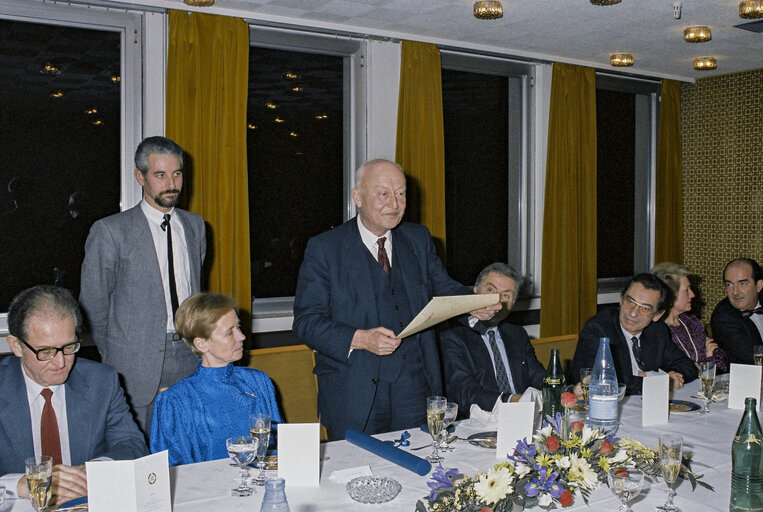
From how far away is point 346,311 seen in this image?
301cm

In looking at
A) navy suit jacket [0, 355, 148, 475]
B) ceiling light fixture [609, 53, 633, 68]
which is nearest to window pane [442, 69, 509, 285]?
ceiling light fixture [609, 53, 633, 68]

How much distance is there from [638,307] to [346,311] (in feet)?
5.25

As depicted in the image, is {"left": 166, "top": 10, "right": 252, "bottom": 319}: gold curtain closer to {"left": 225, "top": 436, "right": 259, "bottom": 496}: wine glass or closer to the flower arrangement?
{"left": 225, "top": 436, "right": 259, "bottom": 496}: wine glass

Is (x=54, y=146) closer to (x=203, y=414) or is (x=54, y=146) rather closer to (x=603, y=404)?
(x=203, y=414)

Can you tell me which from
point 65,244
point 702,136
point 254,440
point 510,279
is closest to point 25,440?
point 254,440

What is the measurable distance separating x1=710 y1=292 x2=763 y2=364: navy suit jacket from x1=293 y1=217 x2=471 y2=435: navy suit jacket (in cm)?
231

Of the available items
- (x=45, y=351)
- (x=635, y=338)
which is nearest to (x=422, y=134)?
(x=635, y=338)

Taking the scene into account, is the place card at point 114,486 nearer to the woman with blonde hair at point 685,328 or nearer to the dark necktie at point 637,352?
the dark necktie at point 637,352

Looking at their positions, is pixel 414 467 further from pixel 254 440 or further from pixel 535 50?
pixel 535 50

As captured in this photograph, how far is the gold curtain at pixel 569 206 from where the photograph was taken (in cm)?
657

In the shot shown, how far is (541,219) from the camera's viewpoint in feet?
21.9

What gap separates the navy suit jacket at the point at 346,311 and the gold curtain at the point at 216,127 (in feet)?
6.67

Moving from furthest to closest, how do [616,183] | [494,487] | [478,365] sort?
1. [616,183]
2. [478,365]
3. [494,487]

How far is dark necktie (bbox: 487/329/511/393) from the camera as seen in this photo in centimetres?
345
